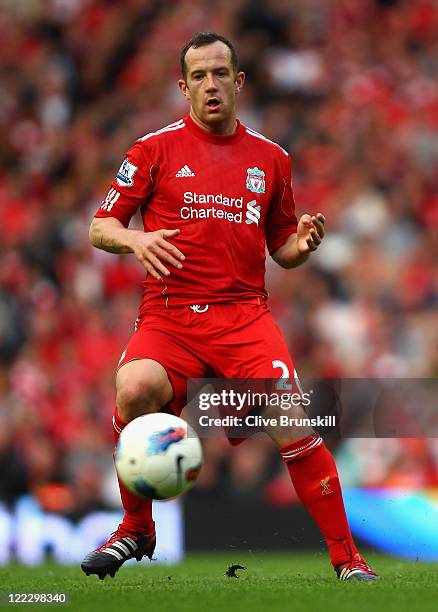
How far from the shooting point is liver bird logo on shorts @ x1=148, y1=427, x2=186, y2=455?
5.52m

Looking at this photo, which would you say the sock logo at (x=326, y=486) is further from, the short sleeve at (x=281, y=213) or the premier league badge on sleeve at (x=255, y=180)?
the premier league badge on sleeve at (x=255, y=180)

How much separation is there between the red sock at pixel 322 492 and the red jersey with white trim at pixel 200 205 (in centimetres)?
81

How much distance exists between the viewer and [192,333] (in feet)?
19.8

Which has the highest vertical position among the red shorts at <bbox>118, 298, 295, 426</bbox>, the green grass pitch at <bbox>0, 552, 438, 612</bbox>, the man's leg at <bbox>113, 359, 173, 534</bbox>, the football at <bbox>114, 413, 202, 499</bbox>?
the red shorts at <bbox>118, 298, 295, 426</bbox>

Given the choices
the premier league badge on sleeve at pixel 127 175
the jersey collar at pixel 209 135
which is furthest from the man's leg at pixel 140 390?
the jersey collar at pixel 209 135

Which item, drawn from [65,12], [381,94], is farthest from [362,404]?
[65,12]

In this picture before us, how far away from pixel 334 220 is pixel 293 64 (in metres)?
2.69

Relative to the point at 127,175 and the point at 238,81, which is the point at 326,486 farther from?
the point at 238,81

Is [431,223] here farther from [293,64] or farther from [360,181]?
[293,64]

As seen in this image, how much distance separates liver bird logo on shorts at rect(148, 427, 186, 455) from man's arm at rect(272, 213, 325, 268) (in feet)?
3.81

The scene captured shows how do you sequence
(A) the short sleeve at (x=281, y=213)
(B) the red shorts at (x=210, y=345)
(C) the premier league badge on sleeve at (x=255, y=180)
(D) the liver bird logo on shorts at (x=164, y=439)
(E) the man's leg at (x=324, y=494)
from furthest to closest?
(A) the short sleeve at (x=281, y=213)
(C) the premier league badge on sleeve at (x=255, y=180)
(B) the red shorts at (x=210, y=345)
(E) the man's leg at (x=324, y=494)
(D) the liver bird logo on shorts at (x=164, y=439)

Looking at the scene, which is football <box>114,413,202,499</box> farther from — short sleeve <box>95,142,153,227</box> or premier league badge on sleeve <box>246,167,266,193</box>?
premier league badge on sleeve <box>246,167,266,193</box>

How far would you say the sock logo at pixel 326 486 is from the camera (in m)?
5.84

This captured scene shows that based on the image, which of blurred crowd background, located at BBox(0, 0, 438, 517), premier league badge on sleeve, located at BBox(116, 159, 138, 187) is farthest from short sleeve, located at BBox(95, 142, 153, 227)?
blurred crowd background, located at BBox(0, 0, 438, 517)
